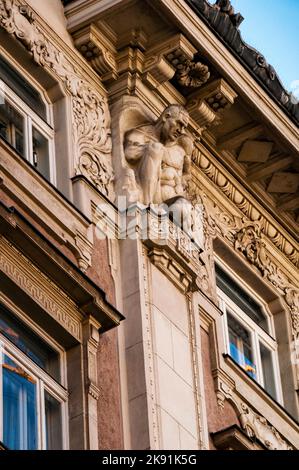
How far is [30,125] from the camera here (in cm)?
1667

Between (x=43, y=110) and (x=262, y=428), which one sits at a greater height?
(x=43, y=110)

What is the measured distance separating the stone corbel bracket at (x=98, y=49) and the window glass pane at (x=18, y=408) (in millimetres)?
4423

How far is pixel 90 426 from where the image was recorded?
14.5 m

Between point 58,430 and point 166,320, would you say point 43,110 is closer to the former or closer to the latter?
point 166,320

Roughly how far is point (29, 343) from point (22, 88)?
3.10m

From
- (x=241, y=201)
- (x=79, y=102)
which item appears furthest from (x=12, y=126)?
(x=241, y=201)

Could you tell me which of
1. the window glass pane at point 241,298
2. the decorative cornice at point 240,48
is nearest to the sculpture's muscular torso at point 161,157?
the decorative cornice at point 240,48

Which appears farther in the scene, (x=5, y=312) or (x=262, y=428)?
(x=262, y=428)

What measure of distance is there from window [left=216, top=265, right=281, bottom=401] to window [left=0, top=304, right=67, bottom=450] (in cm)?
395

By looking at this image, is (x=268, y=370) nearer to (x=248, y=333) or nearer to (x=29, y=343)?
(x=248, y=333)

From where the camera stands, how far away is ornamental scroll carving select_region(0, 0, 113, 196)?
1684 centimetres

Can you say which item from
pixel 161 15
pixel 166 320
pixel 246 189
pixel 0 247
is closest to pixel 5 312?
pixel 0 247

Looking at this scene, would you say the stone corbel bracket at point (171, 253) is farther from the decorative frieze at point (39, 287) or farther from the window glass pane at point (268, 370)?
the window glass pane at point (268, 370)

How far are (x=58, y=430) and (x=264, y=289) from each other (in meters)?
5.72
